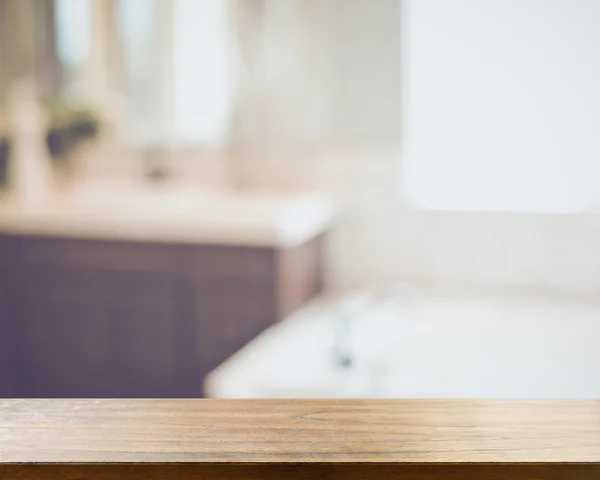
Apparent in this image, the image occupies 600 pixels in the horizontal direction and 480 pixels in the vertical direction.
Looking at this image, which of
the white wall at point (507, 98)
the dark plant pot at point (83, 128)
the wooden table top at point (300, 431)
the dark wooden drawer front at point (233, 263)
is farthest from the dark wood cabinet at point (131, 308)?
the wooden table top at point (300, 431)

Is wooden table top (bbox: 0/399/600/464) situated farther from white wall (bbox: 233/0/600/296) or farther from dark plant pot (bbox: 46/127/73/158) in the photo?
dark plant pot (bbox: 46/127/73/158)

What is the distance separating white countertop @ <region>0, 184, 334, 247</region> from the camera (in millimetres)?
2551

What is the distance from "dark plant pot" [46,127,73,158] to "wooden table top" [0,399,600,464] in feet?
8.97

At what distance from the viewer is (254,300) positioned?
2572mm

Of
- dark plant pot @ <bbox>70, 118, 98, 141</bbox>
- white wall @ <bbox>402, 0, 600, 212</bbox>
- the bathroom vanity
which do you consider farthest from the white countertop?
white wall @ <bbox>402, 0, 600, 212</bbox>

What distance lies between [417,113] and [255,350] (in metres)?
1.19

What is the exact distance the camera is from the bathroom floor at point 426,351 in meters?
2.22

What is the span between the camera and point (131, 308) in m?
2.71

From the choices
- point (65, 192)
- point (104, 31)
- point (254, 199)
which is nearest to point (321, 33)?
point (254, 199)

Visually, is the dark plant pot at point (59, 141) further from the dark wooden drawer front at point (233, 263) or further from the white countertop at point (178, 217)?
the dark wooden drawer front at point (233, 263)

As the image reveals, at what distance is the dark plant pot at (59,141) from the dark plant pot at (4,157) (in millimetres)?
154

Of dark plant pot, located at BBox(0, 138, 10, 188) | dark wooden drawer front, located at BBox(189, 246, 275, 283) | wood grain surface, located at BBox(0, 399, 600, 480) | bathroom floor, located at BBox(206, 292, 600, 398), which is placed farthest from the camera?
dark plant pot, located at BBox(0, 138, 10, 188)

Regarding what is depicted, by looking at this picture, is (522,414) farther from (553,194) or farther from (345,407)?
Answer: (553,194)

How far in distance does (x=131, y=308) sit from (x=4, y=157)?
0.87 metres
